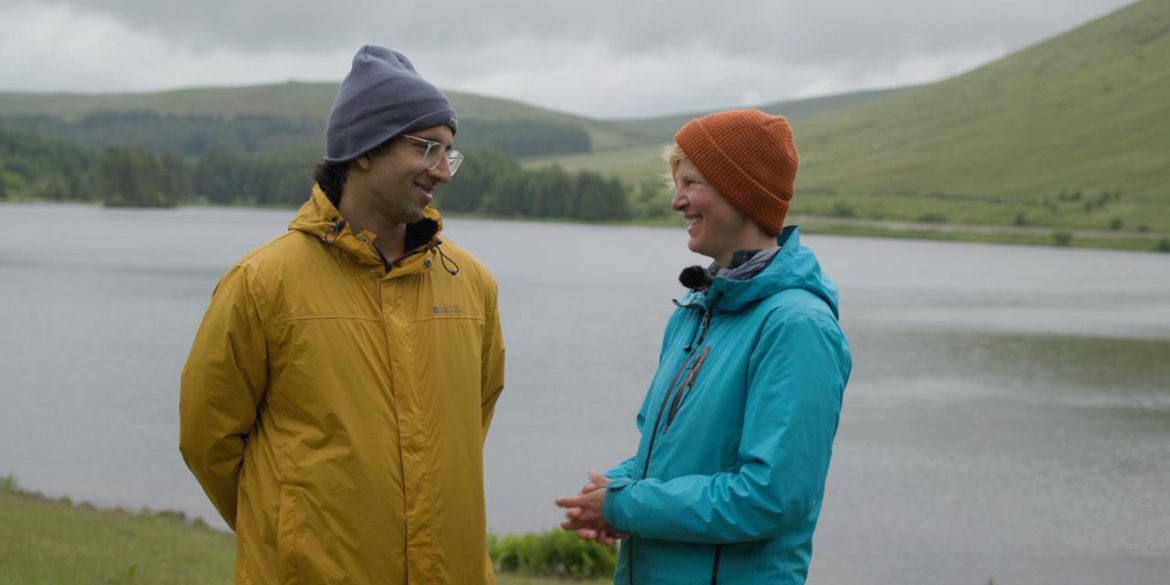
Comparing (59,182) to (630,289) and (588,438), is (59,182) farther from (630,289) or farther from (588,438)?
(588,438)

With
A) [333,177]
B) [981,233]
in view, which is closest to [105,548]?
[333,177]

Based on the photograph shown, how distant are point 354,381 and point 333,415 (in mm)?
122

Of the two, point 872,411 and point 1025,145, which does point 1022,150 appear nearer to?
point 1025,145

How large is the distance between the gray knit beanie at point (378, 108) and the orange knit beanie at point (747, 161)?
81 cm

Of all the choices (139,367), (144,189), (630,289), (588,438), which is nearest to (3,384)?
(139,367)

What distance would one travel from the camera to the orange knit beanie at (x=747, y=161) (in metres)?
3.65

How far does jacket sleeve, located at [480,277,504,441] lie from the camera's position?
4371 mm

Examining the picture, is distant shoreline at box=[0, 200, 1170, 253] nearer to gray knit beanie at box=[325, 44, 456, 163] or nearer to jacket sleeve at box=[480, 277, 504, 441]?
jacket sleeve at box=[480, 277, 504, 441]

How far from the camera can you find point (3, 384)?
77.4 feet

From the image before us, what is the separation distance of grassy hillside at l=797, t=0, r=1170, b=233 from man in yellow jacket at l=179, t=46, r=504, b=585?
334 feet

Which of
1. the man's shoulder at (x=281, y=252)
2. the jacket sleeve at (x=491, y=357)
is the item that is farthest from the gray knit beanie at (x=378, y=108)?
the jacket sleeve at (x=491, y=357)

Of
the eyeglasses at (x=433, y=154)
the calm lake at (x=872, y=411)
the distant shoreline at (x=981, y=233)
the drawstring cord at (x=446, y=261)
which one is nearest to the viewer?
the eyeglasses at (x=433, y=154)

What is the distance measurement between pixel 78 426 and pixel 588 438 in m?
8.31

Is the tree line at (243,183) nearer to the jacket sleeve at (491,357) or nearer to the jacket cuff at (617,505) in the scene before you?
the jacket sleeve at (491,357)
